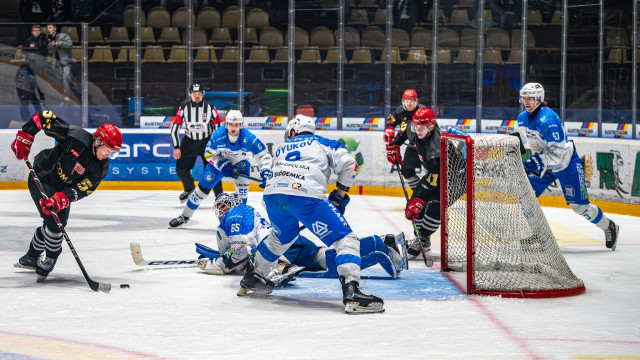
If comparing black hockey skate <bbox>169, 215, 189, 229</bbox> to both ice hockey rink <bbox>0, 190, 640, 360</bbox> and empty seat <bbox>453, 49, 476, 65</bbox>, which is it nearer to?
ice hockey rink <bbox>0, 190, 640, 360</bbox>

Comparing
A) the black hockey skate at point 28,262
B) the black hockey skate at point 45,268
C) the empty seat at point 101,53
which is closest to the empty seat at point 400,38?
the empty seat at point 101,53

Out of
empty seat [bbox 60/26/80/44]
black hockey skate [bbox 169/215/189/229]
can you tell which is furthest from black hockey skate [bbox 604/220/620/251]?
empty seat [bbox 60/26/80/44]

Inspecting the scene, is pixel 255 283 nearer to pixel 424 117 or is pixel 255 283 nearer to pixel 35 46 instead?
pixel 424 117

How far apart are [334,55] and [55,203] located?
7320mm

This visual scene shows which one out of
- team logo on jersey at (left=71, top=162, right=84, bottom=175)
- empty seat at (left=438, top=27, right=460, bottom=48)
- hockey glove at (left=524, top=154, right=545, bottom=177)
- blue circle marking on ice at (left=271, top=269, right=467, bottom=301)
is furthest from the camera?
empty seat at (left=438, top=27, right=460, bottom=48)

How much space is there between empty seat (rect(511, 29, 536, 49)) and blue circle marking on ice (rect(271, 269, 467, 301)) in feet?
20.8

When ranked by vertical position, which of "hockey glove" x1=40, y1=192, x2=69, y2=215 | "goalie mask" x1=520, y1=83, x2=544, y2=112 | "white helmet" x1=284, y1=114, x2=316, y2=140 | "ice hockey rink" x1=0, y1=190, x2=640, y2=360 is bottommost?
"ice hockey rink" x1=0, y1=190, x2=640, y2=360

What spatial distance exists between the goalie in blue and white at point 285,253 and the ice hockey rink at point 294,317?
4.1 inches

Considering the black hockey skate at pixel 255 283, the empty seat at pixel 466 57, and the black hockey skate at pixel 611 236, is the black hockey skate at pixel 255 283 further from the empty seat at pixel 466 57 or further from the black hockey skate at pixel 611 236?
the empty seat at pixel 466 57

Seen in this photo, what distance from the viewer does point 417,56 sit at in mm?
12086

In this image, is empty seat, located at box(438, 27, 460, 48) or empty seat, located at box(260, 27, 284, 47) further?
empty seat, located at box(260, 27, 284, 47)

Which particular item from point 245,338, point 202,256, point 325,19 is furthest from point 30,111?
point 245,338

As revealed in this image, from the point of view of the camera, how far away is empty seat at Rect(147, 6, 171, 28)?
12.3m

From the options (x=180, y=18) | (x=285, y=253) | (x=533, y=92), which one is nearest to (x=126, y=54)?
(x=180, y=18)
